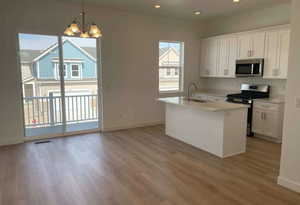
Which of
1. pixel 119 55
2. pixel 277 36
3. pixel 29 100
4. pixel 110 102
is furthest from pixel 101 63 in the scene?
pixel 277 36

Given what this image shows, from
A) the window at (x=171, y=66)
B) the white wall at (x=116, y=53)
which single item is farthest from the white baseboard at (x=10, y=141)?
the window at (x=171, y=66)

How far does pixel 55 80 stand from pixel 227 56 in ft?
14.3

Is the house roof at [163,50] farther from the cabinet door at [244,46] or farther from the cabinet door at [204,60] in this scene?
the cabinet door at [244,46]

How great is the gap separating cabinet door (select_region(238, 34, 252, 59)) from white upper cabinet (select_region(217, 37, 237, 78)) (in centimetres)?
15

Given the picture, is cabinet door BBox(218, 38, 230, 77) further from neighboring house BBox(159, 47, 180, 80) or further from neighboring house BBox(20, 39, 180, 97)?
neighboring house BBox(20, 39, 180, 97)

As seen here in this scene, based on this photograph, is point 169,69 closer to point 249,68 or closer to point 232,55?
point 232,55

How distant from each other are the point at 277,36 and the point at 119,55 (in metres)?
3.62

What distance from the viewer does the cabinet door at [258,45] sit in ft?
16.7

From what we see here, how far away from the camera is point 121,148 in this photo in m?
4.39

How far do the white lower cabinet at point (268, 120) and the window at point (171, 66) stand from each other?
244cm

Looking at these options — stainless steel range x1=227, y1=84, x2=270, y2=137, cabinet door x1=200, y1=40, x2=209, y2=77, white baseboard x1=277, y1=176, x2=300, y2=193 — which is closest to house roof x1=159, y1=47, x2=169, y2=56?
cabinet door x1=200, y1=40, x2=209, y2=77

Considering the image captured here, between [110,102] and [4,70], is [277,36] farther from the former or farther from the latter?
[4,70]

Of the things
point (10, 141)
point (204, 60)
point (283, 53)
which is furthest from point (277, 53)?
point (10, 141)

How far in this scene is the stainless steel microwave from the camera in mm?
5172
